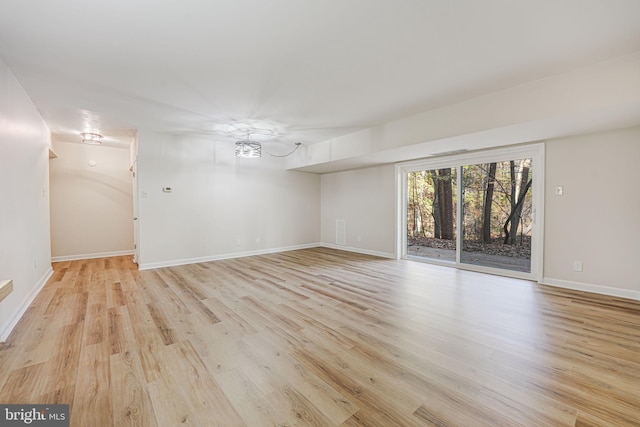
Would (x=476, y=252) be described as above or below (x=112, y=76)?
below

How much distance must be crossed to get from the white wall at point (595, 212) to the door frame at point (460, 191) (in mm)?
91

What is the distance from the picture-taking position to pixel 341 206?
23.2ft

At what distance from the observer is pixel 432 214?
18.4 ft

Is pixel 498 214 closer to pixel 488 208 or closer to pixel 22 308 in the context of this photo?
pixel 488 208

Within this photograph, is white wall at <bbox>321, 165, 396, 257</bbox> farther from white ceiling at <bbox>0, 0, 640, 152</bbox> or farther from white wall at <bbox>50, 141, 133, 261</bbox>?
white wall at <bbox>50, 141, 133, 261</bbox>

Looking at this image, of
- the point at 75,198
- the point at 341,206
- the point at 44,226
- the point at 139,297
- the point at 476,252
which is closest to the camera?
the point at 139,297

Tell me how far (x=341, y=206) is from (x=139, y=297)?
15.9ft

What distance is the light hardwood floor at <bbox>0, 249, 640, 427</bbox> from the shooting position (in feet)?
4.98

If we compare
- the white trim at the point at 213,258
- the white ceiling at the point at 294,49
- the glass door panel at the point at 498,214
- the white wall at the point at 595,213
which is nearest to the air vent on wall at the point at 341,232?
the white trim at the point at 213,258

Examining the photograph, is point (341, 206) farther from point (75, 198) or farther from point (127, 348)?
point (75, 198)

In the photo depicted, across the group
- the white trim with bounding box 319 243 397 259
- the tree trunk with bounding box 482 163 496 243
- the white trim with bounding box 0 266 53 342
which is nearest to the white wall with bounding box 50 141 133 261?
the white trim with bounding box 0 266 53 342

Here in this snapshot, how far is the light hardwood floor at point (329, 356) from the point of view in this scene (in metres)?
1.52

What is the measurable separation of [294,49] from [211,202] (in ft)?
13.6

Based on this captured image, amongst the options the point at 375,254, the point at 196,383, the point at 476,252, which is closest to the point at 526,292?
the point at 476,252
